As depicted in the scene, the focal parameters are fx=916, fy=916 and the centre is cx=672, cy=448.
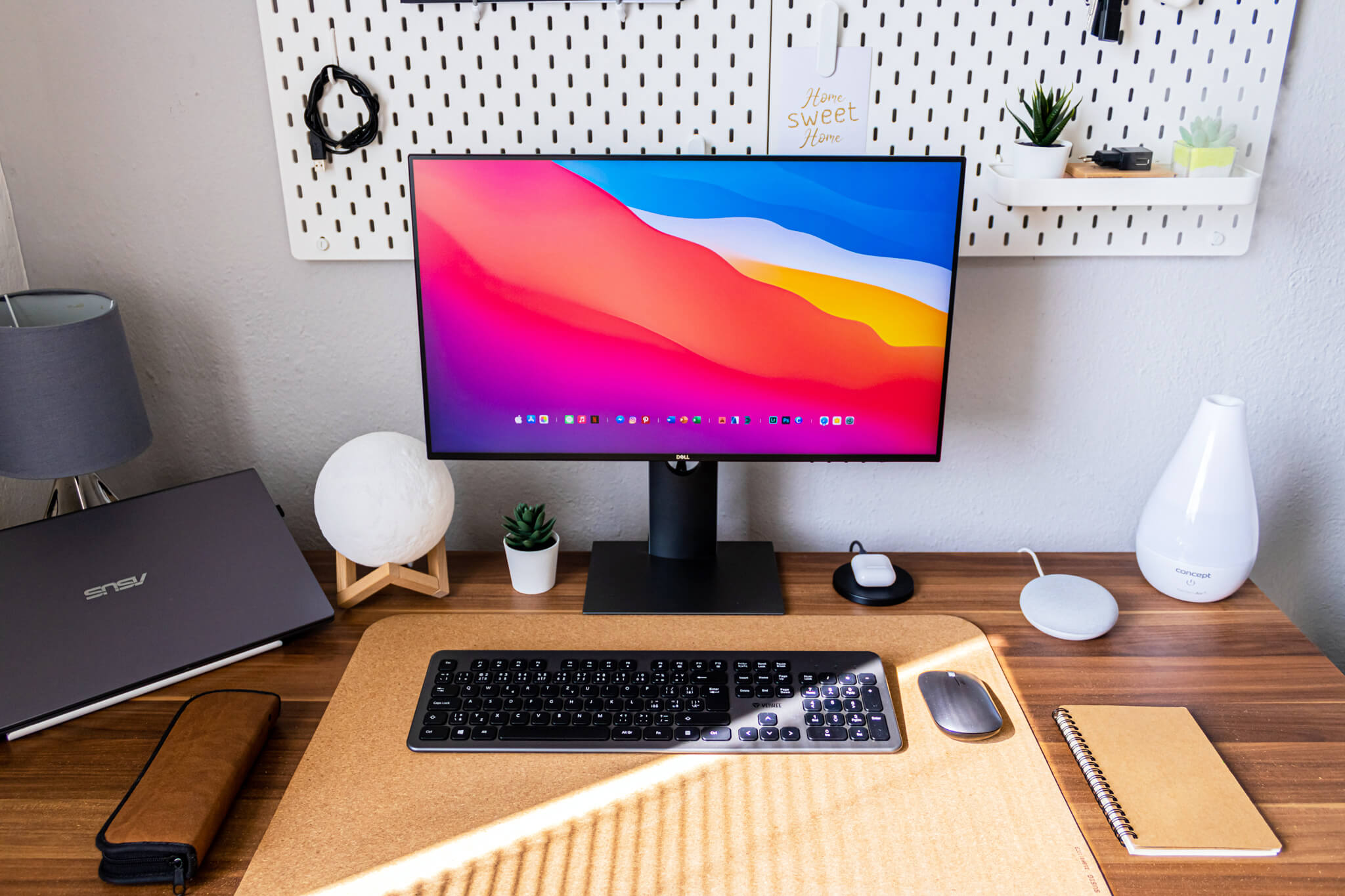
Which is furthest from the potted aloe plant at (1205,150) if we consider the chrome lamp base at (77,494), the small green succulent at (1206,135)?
the chrome lamp base at (77,494)

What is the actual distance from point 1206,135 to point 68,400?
1.37 meters

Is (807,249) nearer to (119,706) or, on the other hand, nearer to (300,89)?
(300,89)

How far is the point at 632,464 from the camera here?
1317 mm

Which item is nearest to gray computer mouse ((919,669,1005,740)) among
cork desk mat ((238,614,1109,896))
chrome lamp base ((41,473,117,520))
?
cork desk mat ((238,614,1109,896))

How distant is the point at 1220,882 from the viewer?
78cm

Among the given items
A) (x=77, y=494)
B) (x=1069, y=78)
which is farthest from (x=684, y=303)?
(x=77, y=494)

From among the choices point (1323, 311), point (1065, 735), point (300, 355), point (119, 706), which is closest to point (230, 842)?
point (119, 706)

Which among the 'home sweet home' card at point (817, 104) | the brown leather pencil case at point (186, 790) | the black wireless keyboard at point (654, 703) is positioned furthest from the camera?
the 'home sweet home' card at point (817, 104)

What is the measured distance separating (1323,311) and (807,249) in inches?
29.4

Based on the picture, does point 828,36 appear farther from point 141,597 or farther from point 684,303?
point 141,597

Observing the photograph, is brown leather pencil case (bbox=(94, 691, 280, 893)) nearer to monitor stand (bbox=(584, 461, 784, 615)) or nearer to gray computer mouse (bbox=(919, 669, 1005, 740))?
monitor stand (bbox=(584, 461, 784, 615))

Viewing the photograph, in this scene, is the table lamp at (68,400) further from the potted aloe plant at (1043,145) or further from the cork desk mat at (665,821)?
the potted aloe plant at (1043,145)

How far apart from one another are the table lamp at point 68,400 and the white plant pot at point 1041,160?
3.61 ft

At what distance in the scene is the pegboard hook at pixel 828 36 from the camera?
3.65 ft
